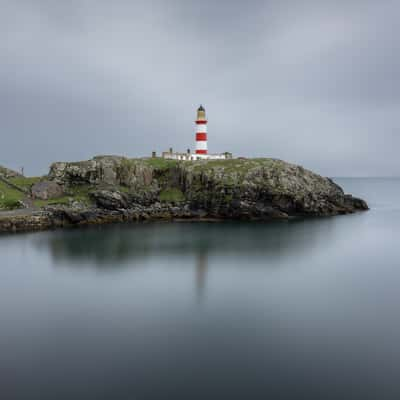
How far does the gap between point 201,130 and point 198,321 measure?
58189 millimetres

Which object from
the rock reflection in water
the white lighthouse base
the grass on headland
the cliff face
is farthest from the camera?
the white lighthouse base

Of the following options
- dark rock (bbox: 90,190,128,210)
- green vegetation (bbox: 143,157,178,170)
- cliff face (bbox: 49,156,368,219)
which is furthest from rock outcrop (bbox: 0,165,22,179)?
green vegetation (bbox: 143,157,178,170)

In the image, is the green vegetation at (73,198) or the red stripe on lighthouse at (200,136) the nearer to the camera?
the green vegetation at (73,198)

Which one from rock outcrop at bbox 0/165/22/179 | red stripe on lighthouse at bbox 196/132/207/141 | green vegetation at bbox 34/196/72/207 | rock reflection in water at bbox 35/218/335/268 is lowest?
rock reflection in water at bbox 35/218/335/268

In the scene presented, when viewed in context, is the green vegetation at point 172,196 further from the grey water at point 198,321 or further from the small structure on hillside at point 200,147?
the grey water at point 198,321

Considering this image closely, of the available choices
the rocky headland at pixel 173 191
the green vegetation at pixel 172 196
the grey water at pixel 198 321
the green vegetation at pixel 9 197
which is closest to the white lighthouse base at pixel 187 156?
the rocky headland at pixel 173 191

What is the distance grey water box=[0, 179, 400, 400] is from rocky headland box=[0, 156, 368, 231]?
1785 cm

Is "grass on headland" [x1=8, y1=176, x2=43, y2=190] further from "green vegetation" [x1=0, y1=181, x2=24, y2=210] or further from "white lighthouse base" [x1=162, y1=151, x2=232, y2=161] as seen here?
"white lighthouse base" [x1=162, y1=151, x2=232, y2=161]

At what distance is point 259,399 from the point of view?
1193 centimetres

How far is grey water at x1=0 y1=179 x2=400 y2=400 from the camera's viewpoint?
12891 millimetres

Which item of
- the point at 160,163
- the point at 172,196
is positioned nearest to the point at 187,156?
the point at 160,163

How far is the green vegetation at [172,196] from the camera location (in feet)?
202

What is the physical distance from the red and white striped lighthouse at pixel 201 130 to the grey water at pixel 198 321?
39136mm

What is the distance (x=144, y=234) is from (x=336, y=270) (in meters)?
25.4
